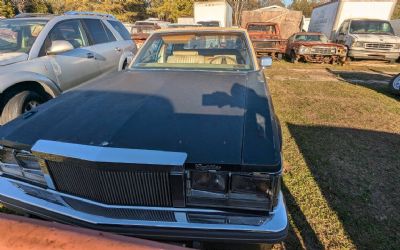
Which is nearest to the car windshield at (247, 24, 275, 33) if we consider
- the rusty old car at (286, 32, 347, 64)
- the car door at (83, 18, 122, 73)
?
the rusty old car at (286, 32, 347, 64)

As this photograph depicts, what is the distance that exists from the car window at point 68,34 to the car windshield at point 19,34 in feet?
0.58

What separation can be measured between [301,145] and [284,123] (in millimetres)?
977

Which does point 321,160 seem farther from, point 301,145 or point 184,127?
point 184,127

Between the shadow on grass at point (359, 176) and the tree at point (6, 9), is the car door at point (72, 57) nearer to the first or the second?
the shadow on grass at point (359, 176)

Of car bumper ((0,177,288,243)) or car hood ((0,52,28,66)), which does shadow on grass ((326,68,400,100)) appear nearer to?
car bumper ((0,177,288,243))

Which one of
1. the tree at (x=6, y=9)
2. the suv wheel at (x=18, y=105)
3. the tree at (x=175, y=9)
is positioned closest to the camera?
the suv wheel at (x=18, y=105)

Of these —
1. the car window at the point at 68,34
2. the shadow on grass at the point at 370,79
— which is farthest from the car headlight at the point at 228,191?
the shadow on grass at the point at 370,79

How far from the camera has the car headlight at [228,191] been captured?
5.24 feet

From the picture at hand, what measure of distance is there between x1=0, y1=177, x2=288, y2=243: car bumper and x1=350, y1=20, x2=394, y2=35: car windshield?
14.0 m

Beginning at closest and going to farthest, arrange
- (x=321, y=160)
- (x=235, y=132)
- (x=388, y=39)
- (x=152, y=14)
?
(x=235, y=132), (x=321, y=160), (x=388, y=39), (x=152, y=14)

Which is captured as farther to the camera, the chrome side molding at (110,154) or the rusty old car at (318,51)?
the rusty old car at (318,51)

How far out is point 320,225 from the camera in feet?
8.59

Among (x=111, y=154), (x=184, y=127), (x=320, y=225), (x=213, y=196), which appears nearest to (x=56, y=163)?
(x=111, y=154)

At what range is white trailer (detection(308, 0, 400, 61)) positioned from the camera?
11.8 meters
